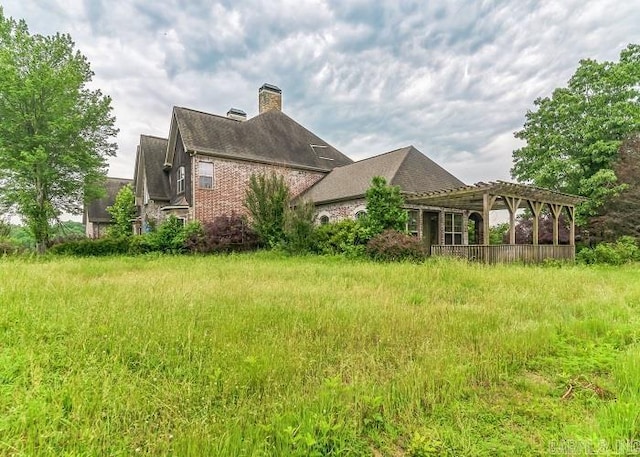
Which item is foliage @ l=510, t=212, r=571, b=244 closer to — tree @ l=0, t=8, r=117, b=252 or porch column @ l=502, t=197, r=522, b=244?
porch column @ l=502, t=197, r=522, b=244

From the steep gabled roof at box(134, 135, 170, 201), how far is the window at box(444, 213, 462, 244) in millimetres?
17483

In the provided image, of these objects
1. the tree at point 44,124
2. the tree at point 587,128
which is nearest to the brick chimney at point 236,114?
the tree at point 44,124

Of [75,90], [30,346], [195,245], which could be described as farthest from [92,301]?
[75,90]

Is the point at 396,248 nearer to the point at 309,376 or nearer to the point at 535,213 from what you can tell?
the point at 535,213

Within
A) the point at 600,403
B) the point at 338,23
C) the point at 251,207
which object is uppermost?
the point at 338,23

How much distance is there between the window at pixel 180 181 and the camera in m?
18.6

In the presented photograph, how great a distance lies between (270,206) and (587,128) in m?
18.3

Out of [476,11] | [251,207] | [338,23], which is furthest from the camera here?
[251,207]

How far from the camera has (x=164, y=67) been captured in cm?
1478

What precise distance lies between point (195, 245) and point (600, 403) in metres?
15.6

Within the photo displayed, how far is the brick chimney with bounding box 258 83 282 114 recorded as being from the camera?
24.0 metres

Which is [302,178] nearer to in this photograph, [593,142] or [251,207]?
[251,207]

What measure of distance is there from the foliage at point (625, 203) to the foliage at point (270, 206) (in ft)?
53.7

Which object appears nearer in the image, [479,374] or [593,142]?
[479,374]
